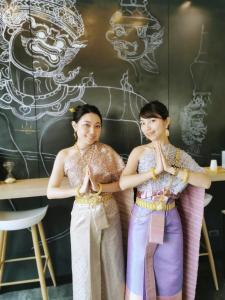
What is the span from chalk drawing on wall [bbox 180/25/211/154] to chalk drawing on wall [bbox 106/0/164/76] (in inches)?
15.1

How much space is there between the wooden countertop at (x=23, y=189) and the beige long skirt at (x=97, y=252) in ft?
1.12

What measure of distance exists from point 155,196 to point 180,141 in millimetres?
893

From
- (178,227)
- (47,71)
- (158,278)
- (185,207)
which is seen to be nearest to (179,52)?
(47,71)

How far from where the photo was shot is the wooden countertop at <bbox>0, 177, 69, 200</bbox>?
6.00ft

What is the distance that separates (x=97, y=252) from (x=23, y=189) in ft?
2.14

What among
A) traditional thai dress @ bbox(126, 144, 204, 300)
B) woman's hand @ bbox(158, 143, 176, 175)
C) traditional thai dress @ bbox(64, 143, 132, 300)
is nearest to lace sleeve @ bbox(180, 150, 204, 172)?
traditional thai dress @ bbox(126, 144, 204, 300)

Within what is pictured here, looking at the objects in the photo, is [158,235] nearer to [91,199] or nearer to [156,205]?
[156,205]

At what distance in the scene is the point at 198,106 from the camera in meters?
2.41

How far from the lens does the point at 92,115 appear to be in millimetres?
1638

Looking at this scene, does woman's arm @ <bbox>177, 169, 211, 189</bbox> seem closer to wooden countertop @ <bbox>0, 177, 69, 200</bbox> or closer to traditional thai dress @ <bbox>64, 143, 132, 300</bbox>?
traditional thai dress @ <bbox>64, 143, 132, 300</bbox>

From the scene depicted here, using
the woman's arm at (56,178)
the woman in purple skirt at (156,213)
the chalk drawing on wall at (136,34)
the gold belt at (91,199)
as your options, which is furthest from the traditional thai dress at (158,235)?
the chalk drawing on wall at (136,34)

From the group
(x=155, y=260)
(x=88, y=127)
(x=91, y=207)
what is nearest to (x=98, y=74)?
(x=88, y=127)

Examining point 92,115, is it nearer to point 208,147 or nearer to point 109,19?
point 109,19

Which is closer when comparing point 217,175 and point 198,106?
point 217,175
